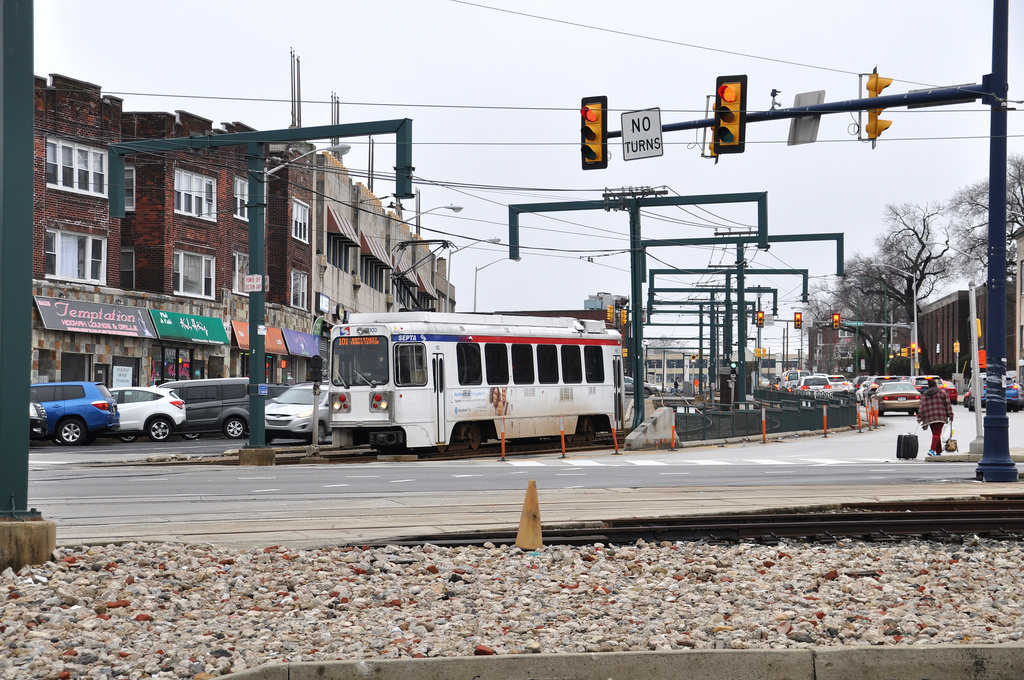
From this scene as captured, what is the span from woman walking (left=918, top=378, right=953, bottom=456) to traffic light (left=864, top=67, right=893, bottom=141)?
819cm

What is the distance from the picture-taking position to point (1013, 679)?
6.12 meters

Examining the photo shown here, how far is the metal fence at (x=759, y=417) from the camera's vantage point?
32875 millimetres

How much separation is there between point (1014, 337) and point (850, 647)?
97422mm

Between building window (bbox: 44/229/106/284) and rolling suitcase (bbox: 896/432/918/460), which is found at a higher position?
building window (bbox: 44/229/106/284)

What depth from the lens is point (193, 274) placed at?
43.8m

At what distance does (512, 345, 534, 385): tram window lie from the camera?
27.8m

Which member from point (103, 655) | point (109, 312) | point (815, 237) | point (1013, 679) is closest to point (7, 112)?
point (103, 655)

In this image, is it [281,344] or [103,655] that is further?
[281,344]

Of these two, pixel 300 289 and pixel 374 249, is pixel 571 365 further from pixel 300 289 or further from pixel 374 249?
pixel 374 249

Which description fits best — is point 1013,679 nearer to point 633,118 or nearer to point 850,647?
point 850,647

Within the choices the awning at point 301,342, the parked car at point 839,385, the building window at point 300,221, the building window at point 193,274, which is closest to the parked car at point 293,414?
the building window at point 193,274

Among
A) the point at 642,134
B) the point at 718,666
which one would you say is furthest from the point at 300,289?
the point at 718,666

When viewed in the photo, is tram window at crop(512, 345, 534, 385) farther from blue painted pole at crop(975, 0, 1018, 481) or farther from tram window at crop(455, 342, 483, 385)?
blue painted pole at crop(975, 0, 1018, 481)

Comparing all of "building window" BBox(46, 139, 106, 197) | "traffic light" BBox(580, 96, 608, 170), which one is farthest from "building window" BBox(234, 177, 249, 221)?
"traffic light" BBox(580, 96, 608, 170)
